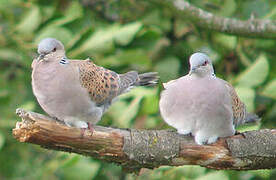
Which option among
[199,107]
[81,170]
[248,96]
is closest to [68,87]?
[199,107]

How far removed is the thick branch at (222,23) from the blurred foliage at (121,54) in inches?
8.0

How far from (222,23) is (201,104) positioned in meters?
1.40

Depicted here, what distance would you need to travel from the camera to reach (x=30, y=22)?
16.7ft

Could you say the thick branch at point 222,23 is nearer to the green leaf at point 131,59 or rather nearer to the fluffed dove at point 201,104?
the green leaf at point 131,59

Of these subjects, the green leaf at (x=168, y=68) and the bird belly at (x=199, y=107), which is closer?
the bird belly at (x=199, y=107)

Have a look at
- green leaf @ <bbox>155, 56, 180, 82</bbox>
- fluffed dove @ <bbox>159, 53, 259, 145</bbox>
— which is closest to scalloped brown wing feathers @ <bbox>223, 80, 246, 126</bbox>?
fluffed dove @ <bbox>159, 53, 259, 145</bbox>

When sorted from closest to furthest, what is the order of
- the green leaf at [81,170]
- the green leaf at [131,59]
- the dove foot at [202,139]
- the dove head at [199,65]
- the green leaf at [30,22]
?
1. the dove head at [199,65]
2. the dove foot at [202,139]
3. the green leaf at [81,170]
4. the green leaf at [131,59]
5. the green leaf at [30,22]

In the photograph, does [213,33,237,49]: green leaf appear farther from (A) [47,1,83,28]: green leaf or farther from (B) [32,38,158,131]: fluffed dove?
(B) [32,38,158,131]: fluffed dove

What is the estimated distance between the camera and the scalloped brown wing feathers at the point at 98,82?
11.1ft

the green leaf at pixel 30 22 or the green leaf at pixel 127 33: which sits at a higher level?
the green leaf at pixel 30 22

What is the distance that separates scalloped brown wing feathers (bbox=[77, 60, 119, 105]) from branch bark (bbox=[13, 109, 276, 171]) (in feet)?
1.19

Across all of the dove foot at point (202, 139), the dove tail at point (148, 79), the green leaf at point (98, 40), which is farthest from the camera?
the green leaf at point (98, 40)

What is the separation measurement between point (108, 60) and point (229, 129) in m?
1.99

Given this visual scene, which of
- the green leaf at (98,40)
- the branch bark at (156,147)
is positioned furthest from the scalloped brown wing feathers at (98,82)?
the green leaf at (98,40)
